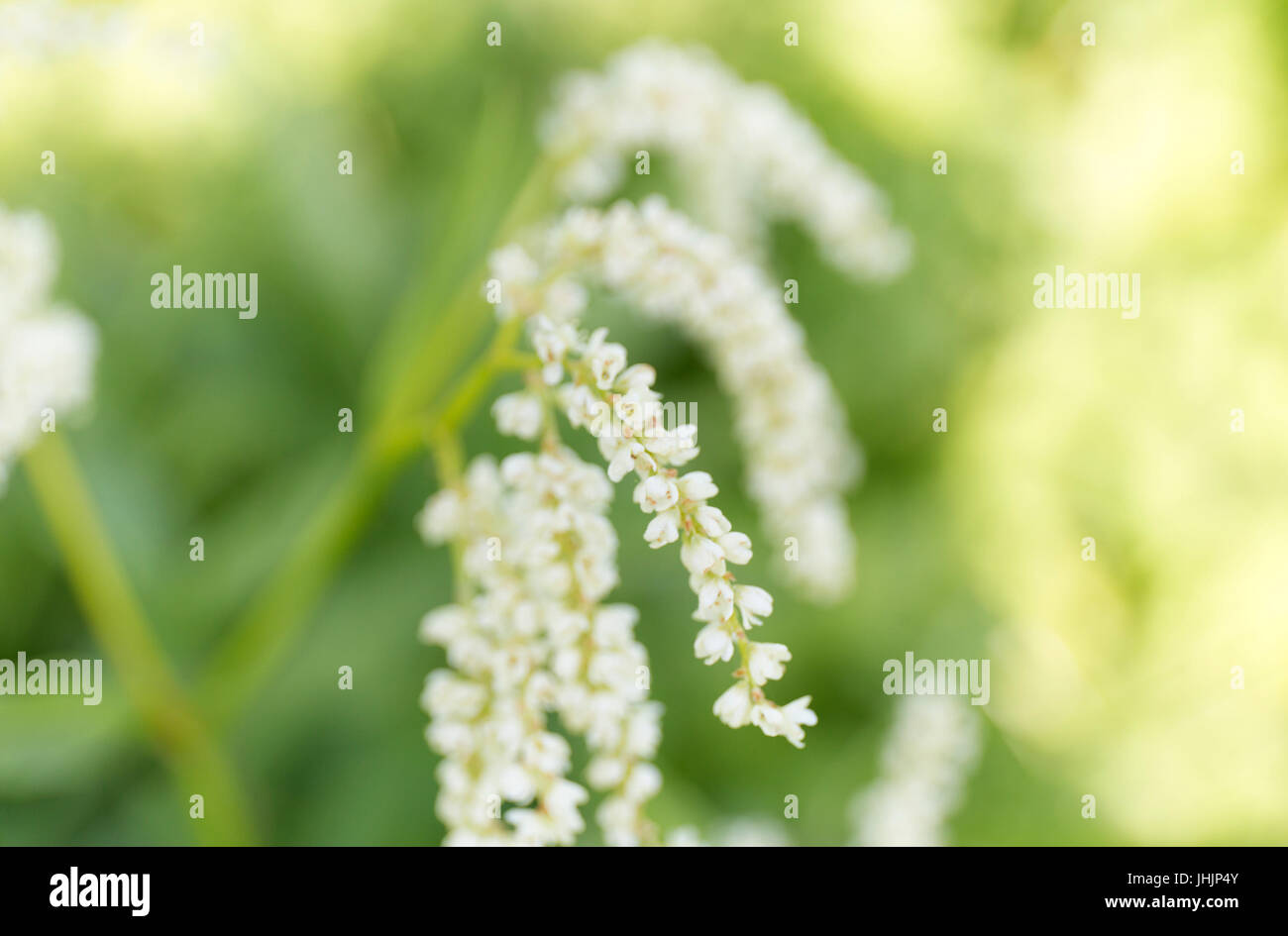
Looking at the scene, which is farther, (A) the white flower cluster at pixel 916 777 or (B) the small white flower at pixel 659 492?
(A) the white flower cluster at pixel 916 777

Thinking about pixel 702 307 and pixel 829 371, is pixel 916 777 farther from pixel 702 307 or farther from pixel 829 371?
pixel 829 371

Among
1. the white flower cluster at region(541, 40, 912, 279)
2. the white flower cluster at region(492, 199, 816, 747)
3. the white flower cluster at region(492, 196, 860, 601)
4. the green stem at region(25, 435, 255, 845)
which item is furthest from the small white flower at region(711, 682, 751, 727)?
the green stem at region(25, 435, 255, 845)

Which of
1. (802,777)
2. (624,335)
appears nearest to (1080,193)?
(624,335)

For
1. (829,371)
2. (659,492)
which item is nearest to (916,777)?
(659,492)

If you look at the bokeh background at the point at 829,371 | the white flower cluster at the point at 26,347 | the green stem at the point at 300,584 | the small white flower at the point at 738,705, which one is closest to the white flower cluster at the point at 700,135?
the bokeh background at the point at 829,371

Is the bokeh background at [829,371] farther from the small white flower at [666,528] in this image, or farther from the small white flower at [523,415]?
the small white flower at [666,528]

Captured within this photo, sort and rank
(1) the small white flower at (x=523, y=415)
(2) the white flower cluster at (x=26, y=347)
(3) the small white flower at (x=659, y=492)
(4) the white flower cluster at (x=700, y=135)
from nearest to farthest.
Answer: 1. (3) the small white flower at (x=659, y=492)
2. (1) the small white flower at (x=523, y=415)
3. (2) the white flower cluster at (x=26, y=347)
4. (4) the white flower cluster at (x=700, y=135)
